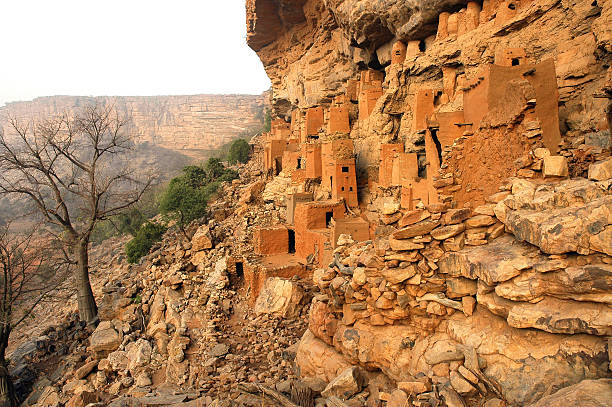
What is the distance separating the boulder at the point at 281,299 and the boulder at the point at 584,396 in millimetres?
6823

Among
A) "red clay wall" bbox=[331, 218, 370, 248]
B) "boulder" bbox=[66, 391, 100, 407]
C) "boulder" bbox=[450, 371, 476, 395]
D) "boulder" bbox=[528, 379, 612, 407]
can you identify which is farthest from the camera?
"red clay wall" bbox=[331, 218, 370, 248]

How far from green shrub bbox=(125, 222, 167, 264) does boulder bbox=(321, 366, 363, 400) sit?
16.6 meters

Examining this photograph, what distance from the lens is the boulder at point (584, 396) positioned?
2.23 m

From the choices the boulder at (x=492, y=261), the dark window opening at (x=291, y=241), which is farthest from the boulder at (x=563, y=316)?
the dark window opening at (x=291, y=241)

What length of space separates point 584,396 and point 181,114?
3192 inches

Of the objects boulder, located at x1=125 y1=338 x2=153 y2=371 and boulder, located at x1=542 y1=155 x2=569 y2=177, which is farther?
boulder, located at x1=125 y1=338 x2=153 y2=371

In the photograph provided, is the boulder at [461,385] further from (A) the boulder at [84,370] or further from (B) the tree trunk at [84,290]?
(B) the tree trunk at [84,290]

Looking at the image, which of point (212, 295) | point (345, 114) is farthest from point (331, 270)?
point (345, 114)

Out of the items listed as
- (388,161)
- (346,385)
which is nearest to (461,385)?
(346,385)

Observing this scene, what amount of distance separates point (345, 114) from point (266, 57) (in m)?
17.4

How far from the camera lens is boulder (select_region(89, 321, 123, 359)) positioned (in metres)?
10.2

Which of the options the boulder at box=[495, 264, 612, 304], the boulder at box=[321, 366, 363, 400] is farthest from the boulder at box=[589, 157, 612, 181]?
the boulder at box=[321, 366, 363, 400]

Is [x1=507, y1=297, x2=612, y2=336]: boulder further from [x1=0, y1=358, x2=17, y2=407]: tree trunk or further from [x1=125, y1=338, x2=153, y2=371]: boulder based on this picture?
[x1=0, y1=358, x2=17, y2=407]: tree trunk

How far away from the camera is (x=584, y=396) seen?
229 cm
